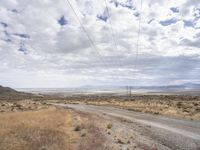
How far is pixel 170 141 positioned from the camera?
774 inches

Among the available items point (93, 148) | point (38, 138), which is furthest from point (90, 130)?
point (93, 148)

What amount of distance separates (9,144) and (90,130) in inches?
307

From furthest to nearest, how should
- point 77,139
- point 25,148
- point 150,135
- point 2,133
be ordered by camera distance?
point 150,135 → point 2,133 → point 77,139 → point 25,148

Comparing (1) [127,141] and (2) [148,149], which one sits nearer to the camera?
(2) [148,149]

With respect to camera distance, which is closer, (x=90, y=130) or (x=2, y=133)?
(x=2, y=133)

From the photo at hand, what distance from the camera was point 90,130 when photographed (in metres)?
23.2

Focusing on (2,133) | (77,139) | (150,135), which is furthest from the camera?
(150,135)

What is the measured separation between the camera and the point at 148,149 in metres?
16.6

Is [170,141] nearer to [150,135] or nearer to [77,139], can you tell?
[150,135]

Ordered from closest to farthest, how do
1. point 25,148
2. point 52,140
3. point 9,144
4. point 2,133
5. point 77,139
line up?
point 25,148
point 9,144
point 52,140
point 77,139
point 2,133

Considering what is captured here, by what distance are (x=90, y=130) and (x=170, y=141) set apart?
6.75 m

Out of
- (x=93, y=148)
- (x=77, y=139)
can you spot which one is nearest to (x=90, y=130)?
(x=77, y=139)

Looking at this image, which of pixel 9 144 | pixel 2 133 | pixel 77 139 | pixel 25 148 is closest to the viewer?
pixel 25 148

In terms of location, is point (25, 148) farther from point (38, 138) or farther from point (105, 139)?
point (105, 139)
